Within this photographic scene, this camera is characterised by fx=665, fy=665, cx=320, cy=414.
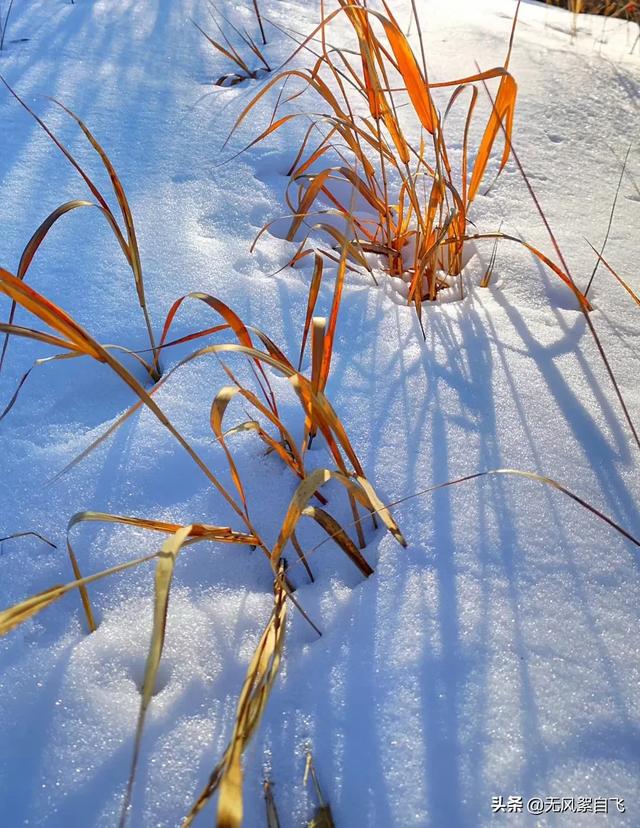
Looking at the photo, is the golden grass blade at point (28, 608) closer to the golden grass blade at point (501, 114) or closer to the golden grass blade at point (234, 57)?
the golden grass blade at point (501, 114)

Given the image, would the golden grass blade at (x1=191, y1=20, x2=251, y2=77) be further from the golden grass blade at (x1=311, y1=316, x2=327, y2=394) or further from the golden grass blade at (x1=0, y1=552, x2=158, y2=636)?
the golden grass blade at (x1=0, y1=552, x2=158, y2=636)

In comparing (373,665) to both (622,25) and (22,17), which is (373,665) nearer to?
(22,17)

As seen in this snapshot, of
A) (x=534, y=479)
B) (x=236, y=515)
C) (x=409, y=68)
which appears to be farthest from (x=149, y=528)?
(x=409, y=68)

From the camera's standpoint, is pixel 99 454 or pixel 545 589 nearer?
pixel 545 589

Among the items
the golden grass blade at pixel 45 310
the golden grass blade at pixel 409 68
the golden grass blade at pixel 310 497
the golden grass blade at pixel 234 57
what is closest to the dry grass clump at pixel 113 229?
the golden grass blade at pixel 45 310

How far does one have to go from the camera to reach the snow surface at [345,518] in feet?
1.89

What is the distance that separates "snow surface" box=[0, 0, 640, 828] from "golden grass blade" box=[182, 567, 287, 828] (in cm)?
6

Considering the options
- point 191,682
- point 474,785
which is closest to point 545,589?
point 474,785

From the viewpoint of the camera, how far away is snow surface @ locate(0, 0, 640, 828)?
57 centimetres

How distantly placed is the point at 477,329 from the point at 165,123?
2.76ft

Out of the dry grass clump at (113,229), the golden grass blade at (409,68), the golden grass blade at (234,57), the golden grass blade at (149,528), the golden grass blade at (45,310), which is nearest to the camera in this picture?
the golden grass blade at (45,310)

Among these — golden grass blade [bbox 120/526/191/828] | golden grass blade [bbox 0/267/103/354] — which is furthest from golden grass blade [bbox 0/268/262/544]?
golden grass blade [bbox 120/526/191/828]

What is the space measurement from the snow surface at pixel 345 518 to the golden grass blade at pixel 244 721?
0.06m

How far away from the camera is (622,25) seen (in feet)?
6.92
